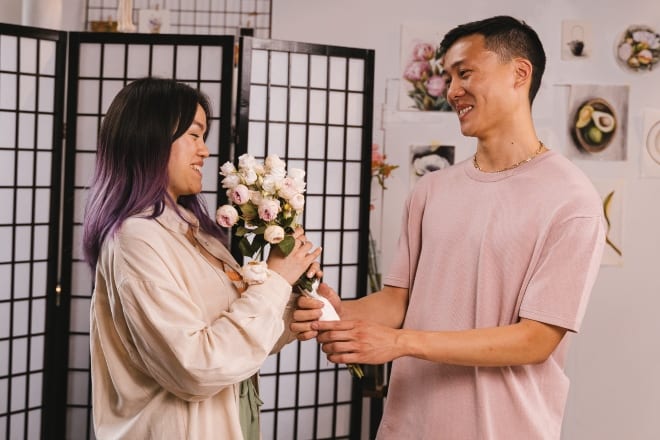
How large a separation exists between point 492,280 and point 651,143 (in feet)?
9.74

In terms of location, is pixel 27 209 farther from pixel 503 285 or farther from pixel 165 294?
pixel 503 285

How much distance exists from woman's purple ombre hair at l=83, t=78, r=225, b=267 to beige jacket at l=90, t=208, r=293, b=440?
2.4 inches

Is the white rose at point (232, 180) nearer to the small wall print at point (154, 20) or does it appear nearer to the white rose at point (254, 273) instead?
the white rose at point (254, 273)

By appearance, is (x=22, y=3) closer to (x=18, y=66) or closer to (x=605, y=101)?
(x=18, y=66)

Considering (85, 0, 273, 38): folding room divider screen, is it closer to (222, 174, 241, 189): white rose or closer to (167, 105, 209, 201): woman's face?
(167, 105, 209, 201): woman's face

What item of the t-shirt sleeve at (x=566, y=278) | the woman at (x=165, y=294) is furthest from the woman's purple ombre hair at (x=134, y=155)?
the t-shirt sleeve at (x=566, y=278)

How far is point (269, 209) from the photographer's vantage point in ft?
6.47

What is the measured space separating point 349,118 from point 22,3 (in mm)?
1756

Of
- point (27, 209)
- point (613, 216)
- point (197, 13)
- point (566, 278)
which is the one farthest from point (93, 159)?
point (613, 216)

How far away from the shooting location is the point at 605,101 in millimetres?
4520

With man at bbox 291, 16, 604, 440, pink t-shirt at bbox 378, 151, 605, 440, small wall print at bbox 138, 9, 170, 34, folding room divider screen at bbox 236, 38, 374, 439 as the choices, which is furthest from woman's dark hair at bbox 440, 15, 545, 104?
small wall print at bbox 138, 9, 170, 34

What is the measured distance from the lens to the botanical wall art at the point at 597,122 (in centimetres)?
449

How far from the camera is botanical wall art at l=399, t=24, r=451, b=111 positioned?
4.34 m

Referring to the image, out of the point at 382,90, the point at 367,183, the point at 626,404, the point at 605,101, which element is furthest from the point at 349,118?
the point at 626,404
